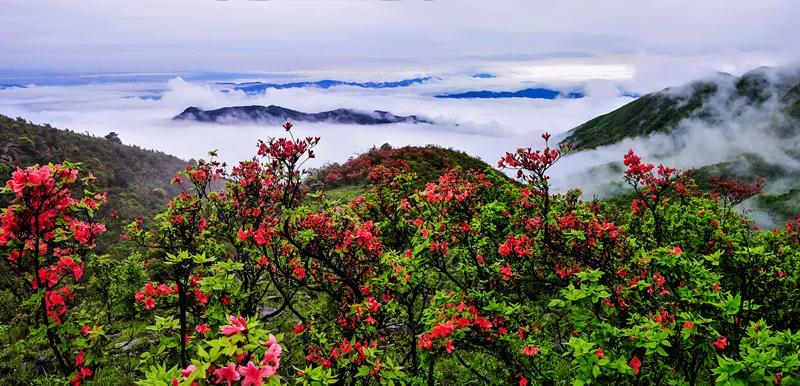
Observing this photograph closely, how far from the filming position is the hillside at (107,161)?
35.8 m

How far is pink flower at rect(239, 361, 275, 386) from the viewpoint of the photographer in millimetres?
2779

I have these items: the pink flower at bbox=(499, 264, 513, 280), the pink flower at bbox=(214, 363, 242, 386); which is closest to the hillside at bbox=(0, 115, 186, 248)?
the pink flower at bbox=(499, 264, 513, 280)

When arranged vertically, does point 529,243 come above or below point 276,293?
above

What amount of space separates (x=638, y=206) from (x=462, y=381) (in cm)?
716

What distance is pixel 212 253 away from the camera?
1148 cm

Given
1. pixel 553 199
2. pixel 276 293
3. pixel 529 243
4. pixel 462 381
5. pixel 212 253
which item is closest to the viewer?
pixel 529 243

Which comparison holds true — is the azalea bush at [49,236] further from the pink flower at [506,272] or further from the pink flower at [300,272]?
the pink flower at [506,272]

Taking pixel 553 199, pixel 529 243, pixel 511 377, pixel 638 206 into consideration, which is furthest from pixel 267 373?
pixel 638 206

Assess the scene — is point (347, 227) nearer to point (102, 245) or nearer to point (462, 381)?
→ point (462, 381)

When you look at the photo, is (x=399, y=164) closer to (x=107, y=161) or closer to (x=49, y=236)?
(x=49, y=236)

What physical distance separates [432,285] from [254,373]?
6.15m

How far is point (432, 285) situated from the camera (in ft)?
28.6

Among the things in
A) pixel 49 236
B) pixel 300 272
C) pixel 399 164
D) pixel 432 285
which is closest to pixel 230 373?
pixel 49 236

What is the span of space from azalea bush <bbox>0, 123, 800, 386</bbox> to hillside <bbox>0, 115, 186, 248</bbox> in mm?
25230
